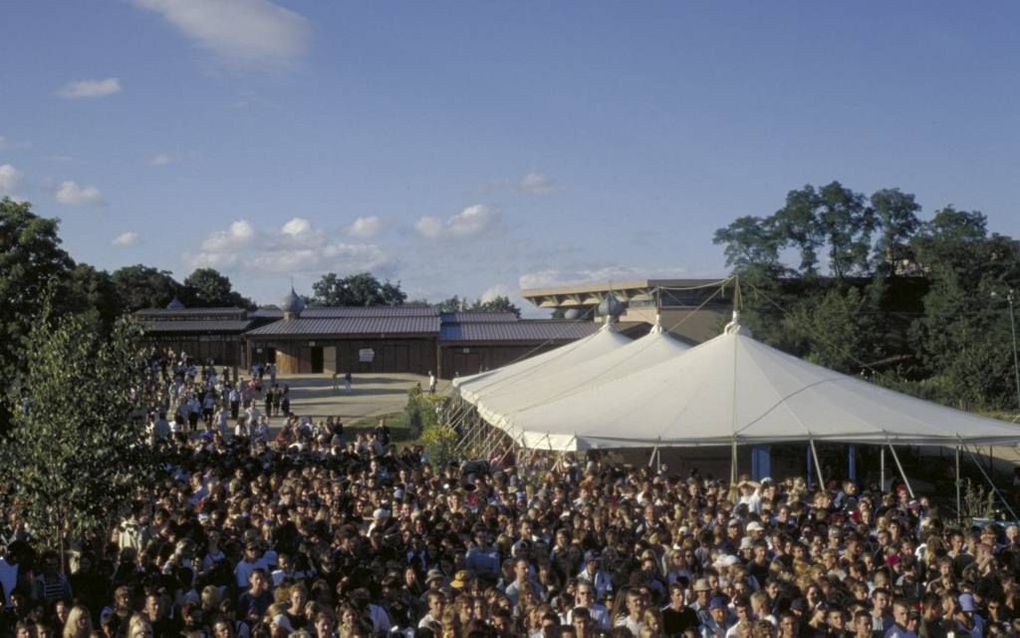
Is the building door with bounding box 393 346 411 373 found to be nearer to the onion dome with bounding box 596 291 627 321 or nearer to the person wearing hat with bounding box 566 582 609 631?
the onion dome with bounding box 596 291 627 321

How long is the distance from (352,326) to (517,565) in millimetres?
43264

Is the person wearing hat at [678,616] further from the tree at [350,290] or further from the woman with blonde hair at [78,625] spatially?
the tree at [350,290]

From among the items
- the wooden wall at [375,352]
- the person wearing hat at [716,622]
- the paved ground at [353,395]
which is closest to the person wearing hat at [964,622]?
the person wearing hat at [716,622]

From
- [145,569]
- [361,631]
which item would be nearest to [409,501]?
[145,569]

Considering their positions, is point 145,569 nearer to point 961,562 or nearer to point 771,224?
point 961,562

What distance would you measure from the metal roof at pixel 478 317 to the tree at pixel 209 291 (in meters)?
31.8

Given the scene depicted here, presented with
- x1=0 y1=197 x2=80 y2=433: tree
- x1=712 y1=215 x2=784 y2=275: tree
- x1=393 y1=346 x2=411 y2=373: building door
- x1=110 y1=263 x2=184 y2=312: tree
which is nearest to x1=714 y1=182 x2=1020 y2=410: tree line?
x1=712 y1=215 x2=784 y2=275: tree

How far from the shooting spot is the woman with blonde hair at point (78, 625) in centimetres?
772

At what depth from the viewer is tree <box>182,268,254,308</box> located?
81806 millimetres

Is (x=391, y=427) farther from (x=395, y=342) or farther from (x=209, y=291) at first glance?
(x=209, y=291)

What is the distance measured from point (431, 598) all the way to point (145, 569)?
3485mm

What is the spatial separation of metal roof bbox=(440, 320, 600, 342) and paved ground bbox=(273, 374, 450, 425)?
11.1 ft

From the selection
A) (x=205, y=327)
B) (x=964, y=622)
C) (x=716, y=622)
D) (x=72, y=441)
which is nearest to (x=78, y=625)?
(x=72, y=441)

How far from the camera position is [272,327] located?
5216cm
